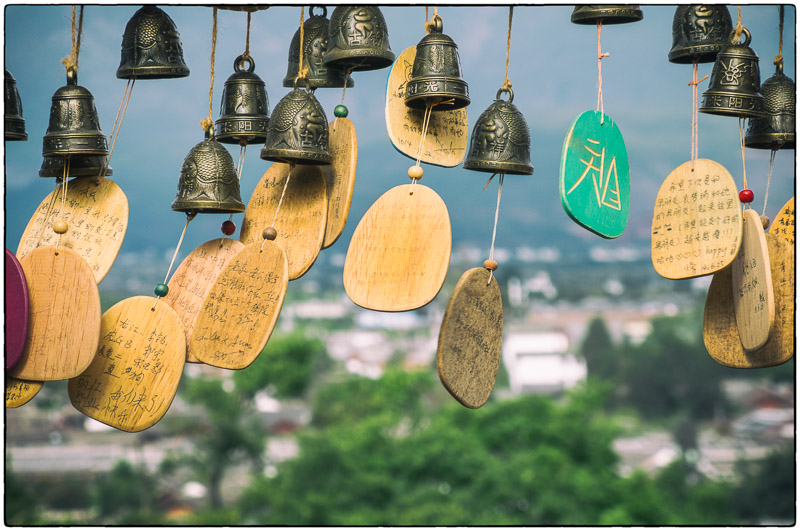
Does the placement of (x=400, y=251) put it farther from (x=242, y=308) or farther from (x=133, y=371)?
(x=133, y=371)

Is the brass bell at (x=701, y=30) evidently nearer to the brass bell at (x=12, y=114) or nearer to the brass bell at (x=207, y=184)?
the brass bell at (x=207, y=184)

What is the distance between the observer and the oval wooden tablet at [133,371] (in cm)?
163

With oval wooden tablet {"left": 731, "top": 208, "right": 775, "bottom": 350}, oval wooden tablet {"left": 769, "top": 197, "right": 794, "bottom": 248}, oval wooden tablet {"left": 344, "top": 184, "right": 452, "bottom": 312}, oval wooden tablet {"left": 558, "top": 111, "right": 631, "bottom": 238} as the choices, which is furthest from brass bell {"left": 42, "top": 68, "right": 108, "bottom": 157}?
oval wooden tablet {"left": 769, "top": 197, "right": 794, "bottom": 248}

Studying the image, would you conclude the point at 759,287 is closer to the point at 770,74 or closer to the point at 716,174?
the point at 716,174

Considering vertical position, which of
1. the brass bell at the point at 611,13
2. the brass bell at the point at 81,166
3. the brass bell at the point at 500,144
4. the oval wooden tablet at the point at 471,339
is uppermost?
the brass bell at the point at 611,13

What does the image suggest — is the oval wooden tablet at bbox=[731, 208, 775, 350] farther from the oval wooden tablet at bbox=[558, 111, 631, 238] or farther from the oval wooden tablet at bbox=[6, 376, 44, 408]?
the oval wooden tablet at bbox=[6, 376, 44, 408]

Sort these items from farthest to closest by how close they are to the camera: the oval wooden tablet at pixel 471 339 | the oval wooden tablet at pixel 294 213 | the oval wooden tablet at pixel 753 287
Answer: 1. the oval wooden tablet at pixel 294 213
2. the oval wooden tablet at pixel 753 287
3. the oval wooden tablet at pixel 471 339

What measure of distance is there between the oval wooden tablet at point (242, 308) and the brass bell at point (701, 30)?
3.04 feet

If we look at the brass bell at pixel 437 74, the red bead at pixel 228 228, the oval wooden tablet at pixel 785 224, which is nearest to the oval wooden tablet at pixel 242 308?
the red bead at pixel 228 228

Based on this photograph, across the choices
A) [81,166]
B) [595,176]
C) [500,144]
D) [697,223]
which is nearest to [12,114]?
[81,166]

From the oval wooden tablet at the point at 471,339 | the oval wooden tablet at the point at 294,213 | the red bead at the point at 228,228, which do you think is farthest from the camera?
the red bead at the point at 228,228

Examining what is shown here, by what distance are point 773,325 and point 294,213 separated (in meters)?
0.96

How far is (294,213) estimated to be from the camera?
177cm

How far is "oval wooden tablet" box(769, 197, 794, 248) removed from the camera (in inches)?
71.9
